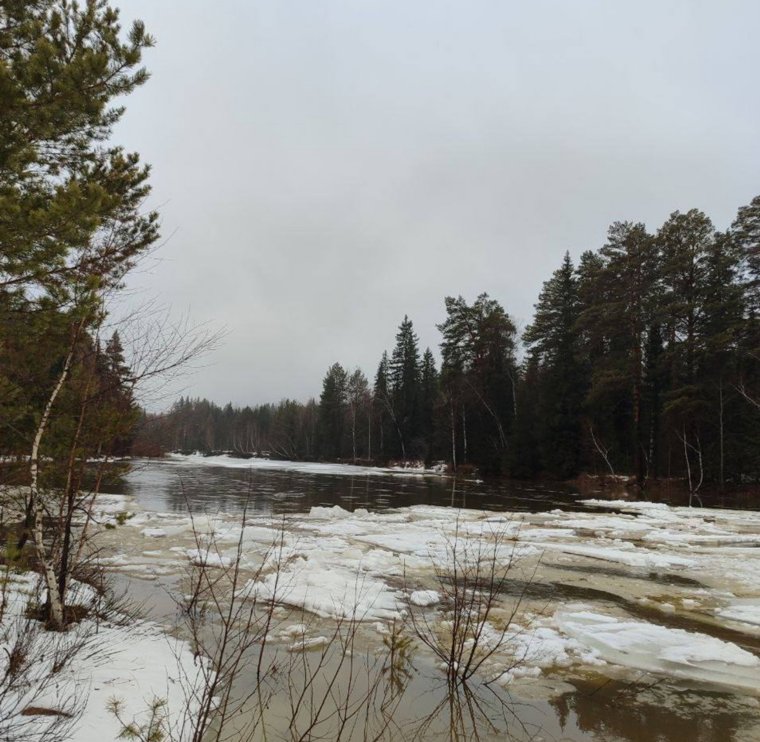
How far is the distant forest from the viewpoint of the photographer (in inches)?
982

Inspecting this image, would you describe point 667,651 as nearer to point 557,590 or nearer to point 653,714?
point 653,714

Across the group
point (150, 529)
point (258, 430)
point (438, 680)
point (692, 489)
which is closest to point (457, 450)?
point (692, 489)

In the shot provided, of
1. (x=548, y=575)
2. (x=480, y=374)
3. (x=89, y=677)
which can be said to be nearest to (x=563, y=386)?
(x=480, y=374)

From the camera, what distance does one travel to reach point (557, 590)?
768 centimetres

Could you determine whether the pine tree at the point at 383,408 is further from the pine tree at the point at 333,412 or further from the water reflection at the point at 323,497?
the water reflection at the point at 323,497

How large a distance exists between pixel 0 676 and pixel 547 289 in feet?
129

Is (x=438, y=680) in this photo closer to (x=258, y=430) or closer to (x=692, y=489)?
(x=692, y=489)

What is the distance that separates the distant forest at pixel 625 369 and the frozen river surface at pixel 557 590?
10682 mm

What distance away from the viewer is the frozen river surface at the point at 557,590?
4.23 metres

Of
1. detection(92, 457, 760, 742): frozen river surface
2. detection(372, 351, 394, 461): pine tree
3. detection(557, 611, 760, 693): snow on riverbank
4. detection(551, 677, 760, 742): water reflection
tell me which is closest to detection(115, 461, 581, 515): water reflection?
detection(92, 457, 760, 742): frozen river surface

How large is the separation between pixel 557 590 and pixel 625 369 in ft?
74.9

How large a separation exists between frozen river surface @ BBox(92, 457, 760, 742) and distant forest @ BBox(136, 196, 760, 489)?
421 inches

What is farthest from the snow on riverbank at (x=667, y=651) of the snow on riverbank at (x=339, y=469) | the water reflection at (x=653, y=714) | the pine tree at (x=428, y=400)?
the pine tree at (x=428, y=400)

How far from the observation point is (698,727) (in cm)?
389
